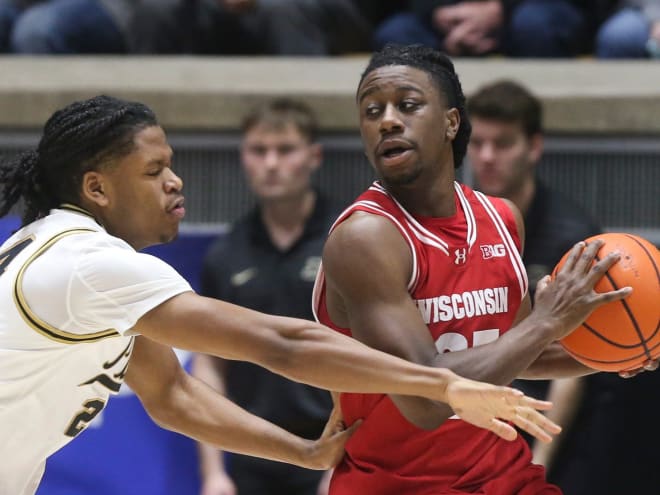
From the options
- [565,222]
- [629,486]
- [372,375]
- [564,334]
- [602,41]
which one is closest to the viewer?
[372,375]

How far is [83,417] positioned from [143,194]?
708 mm

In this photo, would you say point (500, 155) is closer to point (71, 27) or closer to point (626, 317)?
point (626, 317)

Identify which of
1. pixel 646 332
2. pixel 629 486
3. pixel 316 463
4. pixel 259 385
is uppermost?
pixel 646 332

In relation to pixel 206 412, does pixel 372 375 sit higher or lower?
higher

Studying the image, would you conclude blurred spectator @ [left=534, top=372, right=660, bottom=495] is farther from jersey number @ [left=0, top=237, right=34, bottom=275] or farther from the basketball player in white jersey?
jersey number @ [left=0, top=237, right=34, bottom=275]

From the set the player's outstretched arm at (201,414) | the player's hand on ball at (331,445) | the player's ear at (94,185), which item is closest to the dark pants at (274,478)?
the player's outstretched arm at (201,414)

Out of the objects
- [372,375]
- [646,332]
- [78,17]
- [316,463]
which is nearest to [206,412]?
[316,463]

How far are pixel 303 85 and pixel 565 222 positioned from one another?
1592 millimetres

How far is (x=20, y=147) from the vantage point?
6941mm

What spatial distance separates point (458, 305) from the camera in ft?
13.1

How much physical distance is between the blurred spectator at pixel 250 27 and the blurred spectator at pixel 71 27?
15 cm

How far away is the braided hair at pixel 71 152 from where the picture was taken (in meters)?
3.99

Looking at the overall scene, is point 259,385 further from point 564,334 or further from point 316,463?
point 564,334

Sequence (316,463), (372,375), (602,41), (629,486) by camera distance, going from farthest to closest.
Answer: (602,41)
(629,486)
(316,463)
(372,375)
